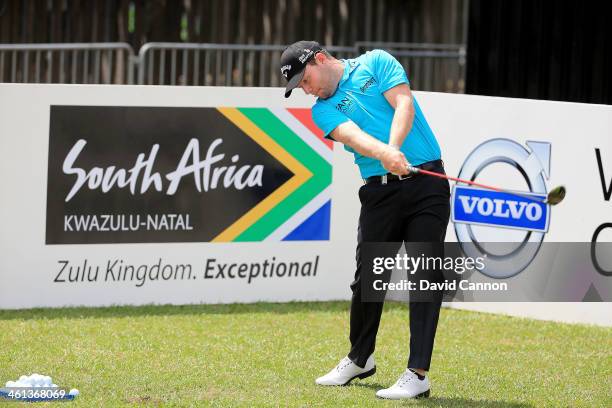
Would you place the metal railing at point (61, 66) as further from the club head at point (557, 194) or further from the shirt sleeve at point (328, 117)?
the club head at point (557, 194)

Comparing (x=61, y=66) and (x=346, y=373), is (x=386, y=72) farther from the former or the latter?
(x=61, y=66)

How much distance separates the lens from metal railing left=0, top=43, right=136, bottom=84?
1405 centimetres

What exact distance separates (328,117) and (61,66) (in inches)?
345

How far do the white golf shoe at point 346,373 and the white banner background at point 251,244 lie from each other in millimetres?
2553

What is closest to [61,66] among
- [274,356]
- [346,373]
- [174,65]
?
[174,65]

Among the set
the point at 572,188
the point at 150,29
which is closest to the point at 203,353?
the point at 572,188

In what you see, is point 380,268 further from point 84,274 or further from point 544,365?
point 84,274

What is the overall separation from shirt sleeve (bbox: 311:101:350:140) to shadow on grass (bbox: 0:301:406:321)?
3043 millimetres

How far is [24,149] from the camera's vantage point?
8.78 meters

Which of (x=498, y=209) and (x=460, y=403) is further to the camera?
(x=498, y=209)

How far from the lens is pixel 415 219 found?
6.32m

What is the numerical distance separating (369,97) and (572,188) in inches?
114

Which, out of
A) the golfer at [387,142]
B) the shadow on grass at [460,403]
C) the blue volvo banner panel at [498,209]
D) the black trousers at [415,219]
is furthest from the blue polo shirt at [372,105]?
the blue volvo banner panel at [498,209]

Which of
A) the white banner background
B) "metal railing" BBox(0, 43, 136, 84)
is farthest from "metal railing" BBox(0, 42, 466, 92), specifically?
the white banner background
